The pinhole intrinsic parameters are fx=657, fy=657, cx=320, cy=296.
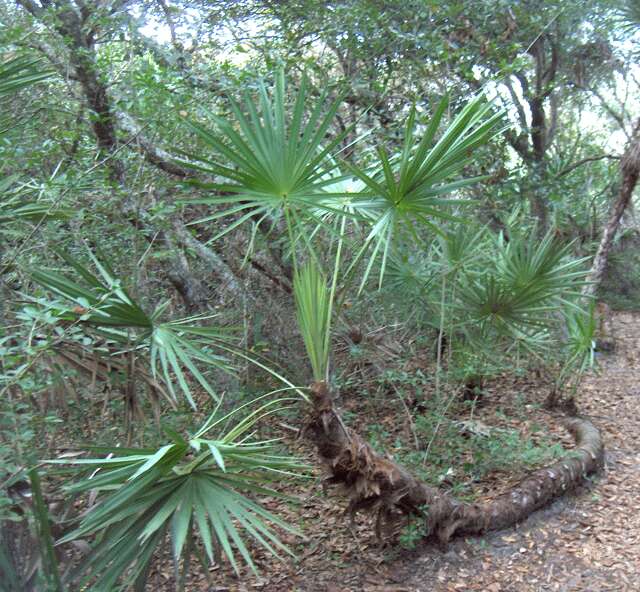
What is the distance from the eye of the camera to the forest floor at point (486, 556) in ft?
13.6

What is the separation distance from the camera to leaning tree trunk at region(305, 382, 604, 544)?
12.1 feet

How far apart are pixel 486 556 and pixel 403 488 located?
3.13ft

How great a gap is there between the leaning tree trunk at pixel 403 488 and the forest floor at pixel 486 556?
0.37 feet

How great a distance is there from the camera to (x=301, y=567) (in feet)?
14.1

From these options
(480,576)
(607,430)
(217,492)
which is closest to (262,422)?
(480,576)

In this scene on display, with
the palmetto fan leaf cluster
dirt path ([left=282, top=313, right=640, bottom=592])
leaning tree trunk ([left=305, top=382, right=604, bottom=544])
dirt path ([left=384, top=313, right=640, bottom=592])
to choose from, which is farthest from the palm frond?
dirt path ([left=384, top=313, right=640, bottom=592])

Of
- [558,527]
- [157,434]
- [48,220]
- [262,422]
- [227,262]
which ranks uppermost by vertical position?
[48,220]

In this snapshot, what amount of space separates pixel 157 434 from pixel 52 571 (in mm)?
1329

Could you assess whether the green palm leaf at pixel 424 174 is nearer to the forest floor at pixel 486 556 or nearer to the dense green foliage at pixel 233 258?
the dense green foliage at pixel 233 258

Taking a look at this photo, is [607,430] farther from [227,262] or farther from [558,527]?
[227,262]

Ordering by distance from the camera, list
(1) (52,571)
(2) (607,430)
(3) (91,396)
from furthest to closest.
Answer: (2) (607,430) < (3) (91,396) < (1) (52,571)

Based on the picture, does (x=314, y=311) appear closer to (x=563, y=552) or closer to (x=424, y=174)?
(x=424, y=174)

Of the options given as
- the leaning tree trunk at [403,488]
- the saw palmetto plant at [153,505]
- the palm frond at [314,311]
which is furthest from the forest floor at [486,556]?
the saw palmetto plant at [153,505]

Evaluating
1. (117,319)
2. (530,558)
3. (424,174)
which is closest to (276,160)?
(424,174)
